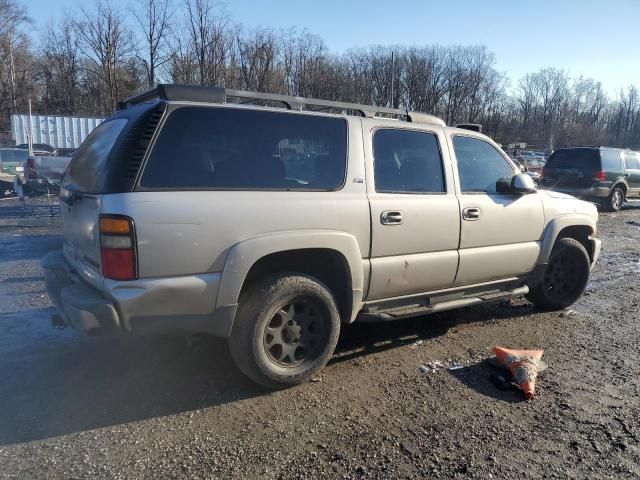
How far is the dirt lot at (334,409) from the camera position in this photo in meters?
2.68

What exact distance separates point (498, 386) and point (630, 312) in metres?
2.90

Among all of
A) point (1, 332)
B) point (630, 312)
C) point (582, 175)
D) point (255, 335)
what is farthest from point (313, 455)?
point (582, 175)

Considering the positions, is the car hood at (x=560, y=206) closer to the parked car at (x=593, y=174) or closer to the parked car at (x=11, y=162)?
the parked car at (x=593, y=174)

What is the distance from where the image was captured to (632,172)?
51.8 feet

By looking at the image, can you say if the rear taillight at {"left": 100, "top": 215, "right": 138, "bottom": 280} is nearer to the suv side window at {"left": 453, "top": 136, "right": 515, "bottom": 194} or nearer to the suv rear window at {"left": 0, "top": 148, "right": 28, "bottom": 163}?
the suv side window at {"left": 453, "top": 136, "right": 515, "bottom": 194}

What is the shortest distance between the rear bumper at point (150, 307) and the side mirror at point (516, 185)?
2.82 meters

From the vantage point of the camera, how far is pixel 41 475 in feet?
8.30

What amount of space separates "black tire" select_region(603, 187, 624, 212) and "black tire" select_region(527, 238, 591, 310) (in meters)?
11.7

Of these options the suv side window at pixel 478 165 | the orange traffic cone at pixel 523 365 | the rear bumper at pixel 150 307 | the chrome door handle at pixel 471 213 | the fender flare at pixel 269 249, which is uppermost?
the suv side window at pixel 478 165

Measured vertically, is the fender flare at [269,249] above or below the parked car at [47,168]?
below

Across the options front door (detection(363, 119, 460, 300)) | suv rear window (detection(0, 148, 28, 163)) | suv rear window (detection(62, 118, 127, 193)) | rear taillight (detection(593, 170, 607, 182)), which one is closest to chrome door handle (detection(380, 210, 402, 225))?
front door (detection(363, 119, 460, 300))

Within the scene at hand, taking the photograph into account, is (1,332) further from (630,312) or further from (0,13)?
(0,13)

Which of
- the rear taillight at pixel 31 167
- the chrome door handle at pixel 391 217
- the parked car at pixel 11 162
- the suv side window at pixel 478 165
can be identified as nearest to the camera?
the chrome door handle at pixel 391 217

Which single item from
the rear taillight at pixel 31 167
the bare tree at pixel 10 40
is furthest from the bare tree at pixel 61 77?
the rear taillight at pixel 31 167
